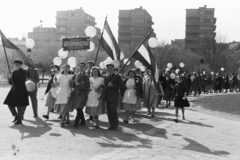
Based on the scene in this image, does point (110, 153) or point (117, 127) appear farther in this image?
point (117, 127)

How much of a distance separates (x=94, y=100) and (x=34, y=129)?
70.3 inches

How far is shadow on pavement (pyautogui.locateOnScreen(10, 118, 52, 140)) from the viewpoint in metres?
7.45

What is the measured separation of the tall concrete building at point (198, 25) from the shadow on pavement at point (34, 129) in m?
95.8

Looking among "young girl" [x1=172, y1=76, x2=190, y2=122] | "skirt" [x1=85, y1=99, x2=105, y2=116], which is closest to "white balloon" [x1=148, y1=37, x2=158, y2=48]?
"young girl" [x1=172, y1=76, x2=190, y2=122]

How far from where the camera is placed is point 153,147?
663cm

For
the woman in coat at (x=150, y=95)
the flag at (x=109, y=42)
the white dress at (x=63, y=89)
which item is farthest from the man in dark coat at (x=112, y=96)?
the woman in coat at (x=150, y=95)

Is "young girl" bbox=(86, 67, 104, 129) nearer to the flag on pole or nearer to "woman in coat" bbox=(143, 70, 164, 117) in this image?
the flag on pole

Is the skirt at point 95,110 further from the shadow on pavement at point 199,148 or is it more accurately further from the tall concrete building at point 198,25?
the tall concrete building at point 198,25

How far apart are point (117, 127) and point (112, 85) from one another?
1.31 meters

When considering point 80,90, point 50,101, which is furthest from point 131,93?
point 50,101

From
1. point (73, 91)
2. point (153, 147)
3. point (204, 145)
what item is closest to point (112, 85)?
point (73, 91)

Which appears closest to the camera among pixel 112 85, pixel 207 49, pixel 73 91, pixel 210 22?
pixel 112 85

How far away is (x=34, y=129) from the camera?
27.0ft

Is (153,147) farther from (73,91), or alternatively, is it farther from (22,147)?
(73,91)
